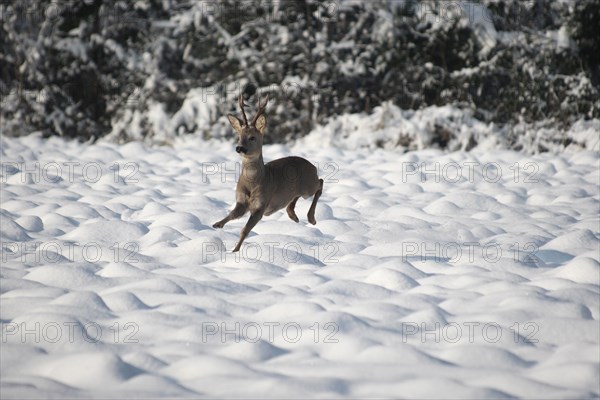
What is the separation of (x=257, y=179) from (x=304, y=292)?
1.00 m

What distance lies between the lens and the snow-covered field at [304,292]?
102 inches

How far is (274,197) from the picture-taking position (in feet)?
14.4

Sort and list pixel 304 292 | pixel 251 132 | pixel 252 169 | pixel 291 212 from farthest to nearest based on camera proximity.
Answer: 1. pixel 291 212
2. pixel 252 169
3. pixel 251 132
4. pixel 304 292

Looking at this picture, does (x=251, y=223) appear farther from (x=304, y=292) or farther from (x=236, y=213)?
(x=304, y=292)

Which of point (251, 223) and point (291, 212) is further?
point (291, 212)

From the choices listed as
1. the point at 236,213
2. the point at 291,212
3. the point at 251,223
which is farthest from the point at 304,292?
the point at 291,212

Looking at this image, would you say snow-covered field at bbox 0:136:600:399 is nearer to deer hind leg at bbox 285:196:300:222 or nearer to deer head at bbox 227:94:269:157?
deer hind leg at bbox 285:196:300:222

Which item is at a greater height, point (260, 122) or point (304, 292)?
point (260, 122)

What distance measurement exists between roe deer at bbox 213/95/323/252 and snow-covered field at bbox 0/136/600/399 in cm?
27

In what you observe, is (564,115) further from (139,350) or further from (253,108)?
(139,350)

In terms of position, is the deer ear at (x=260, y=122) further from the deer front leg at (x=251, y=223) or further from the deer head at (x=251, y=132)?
the deer front leg at (x=251, y=223)

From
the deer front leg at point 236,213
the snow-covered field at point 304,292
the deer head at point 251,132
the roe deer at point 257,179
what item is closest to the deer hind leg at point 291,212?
the snow-covered field at point 304,292

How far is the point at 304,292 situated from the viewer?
3.54 m

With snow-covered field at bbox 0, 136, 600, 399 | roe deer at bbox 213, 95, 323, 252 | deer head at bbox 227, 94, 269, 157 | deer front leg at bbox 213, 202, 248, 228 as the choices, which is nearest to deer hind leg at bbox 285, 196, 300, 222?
snow-covered field at bbox 0, 136, 600, 399
